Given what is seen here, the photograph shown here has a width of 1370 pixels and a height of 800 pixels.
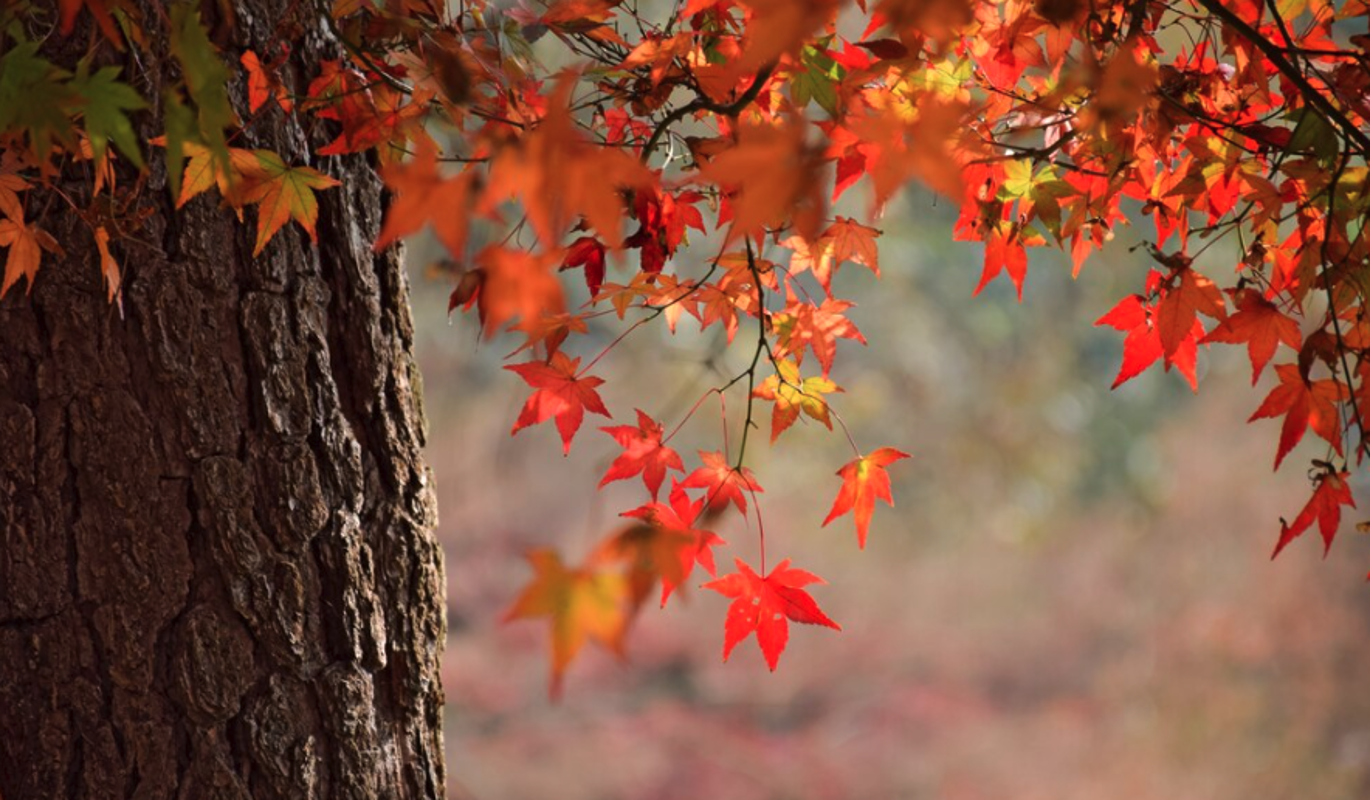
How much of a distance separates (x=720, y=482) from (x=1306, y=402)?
14.4 inches

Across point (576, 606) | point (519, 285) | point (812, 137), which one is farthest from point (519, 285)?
point (812, 137)

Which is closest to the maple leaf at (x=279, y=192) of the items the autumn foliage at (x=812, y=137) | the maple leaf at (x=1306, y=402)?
the autumn foliage at (x=812, y=137)

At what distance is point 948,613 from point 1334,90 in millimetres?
3804

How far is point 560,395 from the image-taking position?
86cm

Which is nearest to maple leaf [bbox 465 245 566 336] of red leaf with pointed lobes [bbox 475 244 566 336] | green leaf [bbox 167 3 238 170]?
red leaf with pointed lobes [bbox 475 244 566 336]

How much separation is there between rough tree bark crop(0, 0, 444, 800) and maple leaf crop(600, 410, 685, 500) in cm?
19

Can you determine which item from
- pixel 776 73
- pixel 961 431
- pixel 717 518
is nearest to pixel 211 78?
pixel 717 518

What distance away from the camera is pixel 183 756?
771 mm

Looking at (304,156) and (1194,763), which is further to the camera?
(1194,763)

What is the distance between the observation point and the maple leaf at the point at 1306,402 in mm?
752

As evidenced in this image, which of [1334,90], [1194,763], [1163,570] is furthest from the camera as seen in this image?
[1163,570]

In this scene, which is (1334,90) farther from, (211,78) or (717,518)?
(211,78)

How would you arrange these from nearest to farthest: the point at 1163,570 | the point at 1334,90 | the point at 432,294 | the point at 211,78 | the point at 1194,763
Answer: the point at 211,78 < the point at 1334,90 < the point at 1194,763 < the point at 1163,570 < the point at 432,294

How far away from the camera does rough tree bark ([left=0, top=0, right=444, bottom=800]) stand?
76 centimetres
